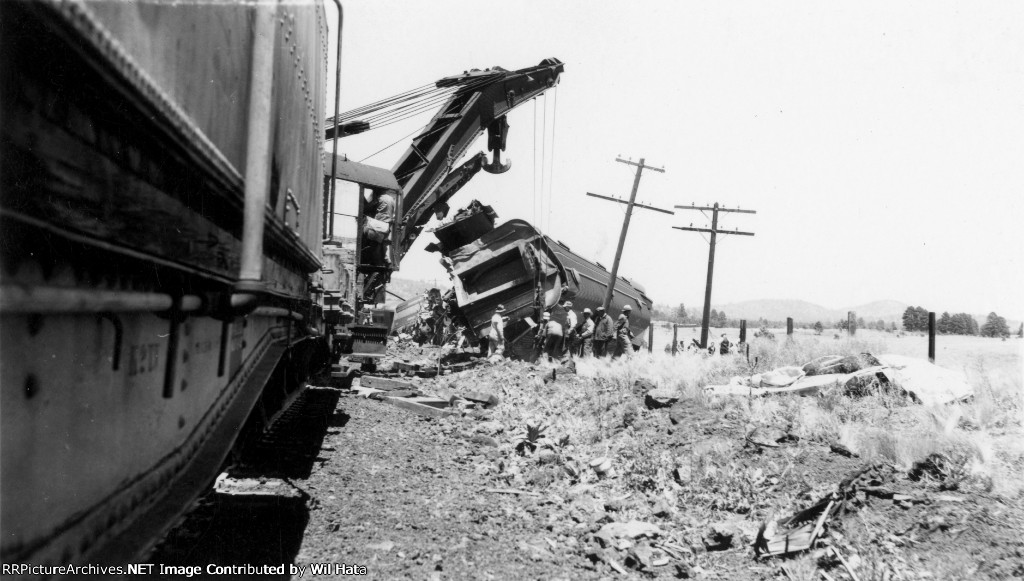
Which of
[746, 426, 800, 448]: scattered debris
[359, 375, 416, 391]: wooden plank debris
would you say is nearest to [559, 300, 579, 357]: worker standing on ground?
[359, 375, 416, 391]: wooden plank debris

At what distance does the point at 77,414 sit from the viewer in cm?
133

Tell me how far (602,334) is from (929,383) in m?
8.58

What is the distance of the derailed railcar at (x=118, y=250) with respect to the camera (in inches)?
39.7

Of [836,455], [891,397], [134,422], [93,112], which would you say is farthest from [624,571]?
[891,397]

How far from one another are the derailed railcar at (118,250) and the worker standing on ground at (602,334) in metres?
13.7

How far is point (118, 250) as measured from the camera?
1223mm

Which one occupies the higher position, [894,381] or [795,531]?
[894,381]

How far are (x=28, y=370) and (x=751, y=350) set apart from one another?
59.4 feet

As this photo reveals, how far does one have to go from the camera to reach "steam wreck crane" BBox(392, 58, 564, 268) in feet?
48.0

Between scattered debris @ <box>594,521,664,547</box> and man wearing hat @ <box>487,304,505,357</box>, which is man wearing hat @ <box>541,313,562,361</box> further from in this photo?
scattered debris @ <box>594,521,664,547</box>

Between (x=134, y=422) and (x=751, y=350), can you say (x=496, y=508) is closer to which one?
(x=134, y=422)

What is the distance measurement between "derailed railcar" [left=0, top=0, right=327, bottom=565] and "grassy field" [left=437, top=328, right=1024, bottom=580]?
3449mm

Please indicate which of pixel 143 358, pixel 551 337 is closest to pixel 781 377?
pixel 551 337

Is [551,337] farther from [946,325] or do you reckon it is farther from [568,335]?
[946,325]
